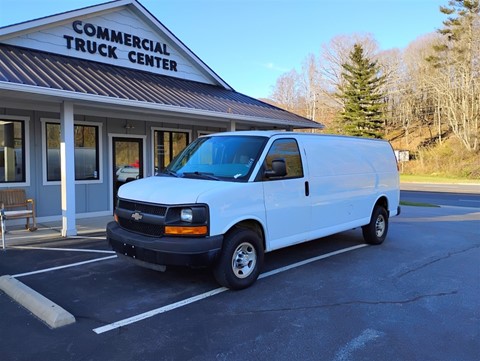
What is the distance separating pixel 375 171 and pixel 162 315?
5387mm

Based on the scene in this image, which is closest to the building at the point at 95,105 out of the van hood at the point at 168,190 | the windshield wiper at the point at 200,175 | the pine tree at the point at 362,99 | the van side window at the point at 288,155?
the van hood at the point at 168,190

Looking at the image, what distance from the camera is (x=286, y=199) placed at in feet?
19.3

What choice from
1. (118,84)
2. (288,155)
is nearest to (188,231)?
(288,155)

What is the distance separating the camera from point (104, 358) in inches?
139

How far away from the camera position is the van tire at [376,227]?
8.06 meters

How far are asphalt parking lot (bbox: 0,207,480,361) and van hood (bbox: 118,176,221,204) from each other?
3.96 feet

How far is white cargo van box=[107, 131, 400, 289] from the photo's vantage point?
486cm

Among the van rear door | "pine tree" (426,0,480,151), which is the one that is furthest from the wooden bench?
"pine tree" (426,0,480,151)

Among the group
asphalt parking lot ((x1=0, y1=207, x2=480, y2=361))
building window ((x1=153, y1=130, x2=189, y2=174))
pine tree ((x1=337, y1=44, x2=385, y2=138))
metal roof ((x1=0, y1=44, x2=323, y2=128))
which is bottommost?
asphalt parking lot ((x1=0, y1=207, x2=480, y2=361))

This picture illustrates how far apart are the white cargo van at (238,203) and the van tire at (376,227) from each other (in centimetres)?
77

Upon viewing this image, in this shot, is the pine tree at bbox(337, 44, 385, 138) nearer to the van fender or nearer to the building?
the building

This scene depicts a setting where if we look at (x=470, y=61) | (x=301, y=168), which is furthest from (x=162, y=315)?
(x=470, y=61)

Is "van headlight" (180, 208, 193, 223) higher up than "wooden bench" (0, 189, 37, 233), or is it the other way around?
"van headlight" (180, 208, 193, 223)

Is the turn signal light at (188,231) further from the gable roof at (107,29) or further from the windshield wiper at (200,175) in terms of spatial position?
the gable roof at (107,29)
